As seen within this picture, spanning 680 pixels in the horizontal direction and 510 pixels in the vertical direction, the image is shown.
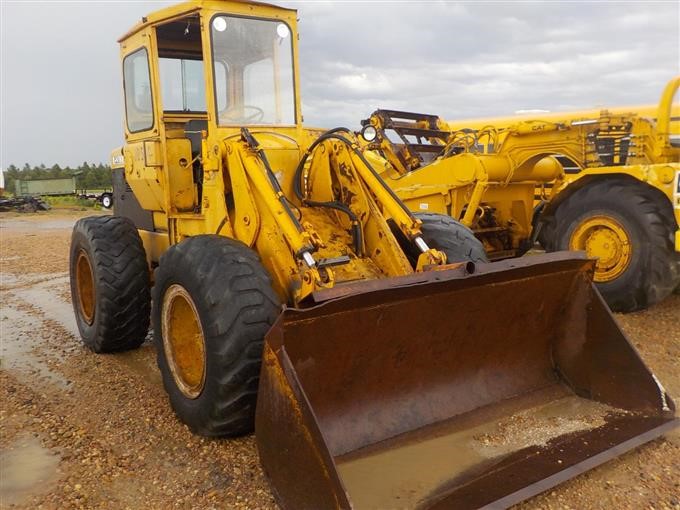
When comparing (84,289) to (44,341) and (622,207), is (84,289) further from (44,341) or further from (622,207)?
(622,207)

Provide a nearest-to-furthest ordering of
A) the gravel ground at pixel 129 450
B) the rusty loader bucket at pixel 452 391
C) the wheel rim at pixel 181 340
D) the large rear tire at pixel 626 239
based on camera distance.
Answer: the rusty loader bucket at pixel 452 391, the gravel ground at pixel 129 450, the wheel rim at pixel 181 340, the large rear tire at pixel 626 239

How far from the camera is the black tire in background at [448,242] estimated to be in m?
4.21

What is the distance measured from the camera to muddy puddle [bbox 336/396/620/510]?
2.92 meters

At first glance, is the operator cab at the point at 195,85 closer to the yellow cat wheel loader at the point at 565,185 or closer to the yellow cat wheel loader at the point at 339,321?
the yellow cat wheel loader at the point at 339,321

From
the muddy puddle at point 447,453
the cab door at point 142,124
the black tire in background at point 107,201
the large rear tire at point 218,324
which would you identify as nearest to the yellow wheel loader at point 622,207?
the muddy puddle at point 447,453

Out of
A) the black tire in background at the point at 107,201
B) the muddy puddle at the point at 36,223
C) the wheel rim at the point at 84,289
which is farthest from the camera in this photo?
the black tire in background at the point at 107,201

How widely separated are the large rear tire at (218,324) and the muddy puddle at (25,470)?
0.78 meters

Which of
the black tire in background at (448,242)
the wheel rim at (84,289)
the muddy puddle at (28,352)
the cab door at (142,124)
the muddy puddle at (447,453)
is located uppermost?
the cab door at (142,124)

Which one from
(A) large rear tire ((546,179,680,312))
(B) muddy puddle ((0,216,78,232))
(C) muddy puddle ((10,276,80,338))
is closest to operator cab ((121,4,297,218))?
(C) muddy puddle ((10,276,80,338))

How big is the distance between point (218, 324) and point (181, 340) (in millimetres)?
761

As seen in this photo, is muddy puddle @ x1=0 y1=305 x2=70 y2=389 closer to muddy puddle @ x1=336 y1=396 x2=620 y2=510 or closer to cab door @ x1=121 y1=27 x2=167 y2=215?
cab door @ x1=121 y1=27 x2=167 y2=215

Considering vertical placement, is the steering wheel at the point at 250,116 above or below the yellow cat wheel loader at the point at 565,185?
above

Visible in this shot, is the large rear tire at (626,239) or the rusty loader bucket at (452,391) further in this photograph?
the large rear tire at (626,239)

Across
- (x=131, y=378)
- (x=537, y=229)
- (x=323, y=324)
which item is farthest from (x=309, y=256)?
(x=537, y=229)
